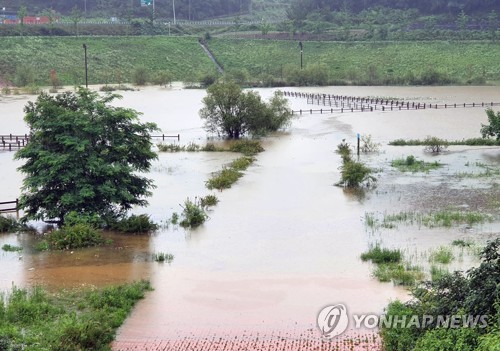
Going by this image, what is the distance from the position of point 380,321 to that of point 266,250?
5.81 metres

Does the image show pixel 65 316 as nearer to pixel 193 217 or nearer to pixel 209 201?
pixel 193 217

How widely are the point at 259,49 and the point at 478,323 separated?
8049 centimetres

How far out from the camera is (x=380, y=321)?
13.3 m

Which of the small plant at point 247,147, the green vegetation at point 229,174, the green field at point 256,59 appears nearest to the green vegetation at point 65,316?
the green vegetation at point 229,174

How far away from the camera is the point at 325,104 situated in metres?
56.0

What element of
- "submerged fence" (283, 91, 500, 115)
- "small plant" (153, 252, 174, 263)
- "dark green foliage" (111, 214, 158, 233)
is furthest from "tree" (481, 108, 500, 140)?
"small plant" (153, 252, 174, 263)

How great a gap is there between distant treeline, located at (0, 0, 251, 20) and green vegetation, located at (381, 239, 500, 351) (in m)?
94.9

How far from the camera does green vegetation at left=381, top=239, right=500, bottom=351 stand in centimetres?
994

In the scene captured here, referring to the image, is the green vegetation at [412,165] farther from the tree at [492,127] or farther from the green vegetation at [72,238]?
the green vegetation at [72,238]

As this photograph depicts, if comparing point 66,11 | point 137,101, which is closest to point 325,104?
point 137,101

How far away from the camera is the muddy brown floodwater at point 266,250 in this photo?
13.7 meters

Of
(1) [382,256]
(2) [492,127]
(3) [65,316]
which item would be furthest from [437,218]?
(2) [492,127]

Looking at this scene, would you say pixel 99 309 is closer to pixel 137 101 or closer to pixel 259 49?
pixel 137 101

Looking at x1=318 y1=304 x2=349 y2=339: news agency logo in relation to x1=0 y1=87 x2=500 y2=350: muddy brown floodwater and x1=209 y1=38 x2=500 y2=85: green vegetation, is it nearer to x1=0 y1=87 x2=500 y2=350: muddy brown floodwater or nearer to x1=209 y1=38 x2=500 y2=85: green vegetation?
x1=0 y1=87 x2=500 y2=350: muddy brown floodwater
